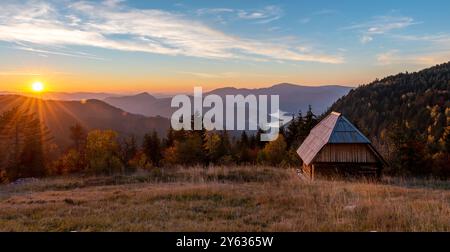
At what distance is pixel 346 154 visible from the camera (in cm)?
2491

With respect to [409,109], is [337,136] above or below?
below

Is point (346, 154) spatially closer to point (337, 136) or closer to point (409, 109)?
point (337, 136)

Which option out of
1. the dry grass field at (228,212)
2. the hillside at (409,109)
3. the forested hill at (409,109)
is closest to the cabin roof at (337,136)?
the dry grass field at (228,212)

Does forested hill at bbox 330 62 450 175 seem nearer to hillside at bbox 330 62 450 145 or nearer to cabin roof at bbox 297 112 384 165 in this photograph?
hillside at bbox 330 62 450 145

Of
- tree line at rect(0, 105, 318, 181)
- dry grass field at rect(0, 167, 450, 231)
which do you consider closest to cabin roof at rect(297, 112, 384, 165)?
dry grass field at rect(0, 167, 450, 231)

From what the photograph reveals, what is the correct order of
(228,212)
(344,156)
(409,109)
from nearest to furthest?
(228,212) < (344,156) < (409,109)

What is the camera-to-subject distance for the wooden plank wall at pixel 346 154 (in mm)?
24750

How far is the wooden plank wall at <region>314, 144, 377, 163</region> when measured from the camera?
24.8 metres

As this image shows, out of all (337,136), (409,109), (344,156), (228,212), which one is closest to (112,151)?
(337,136)

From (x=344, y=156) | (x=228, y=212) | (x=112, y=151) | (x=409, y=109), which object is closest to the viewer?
(x=228, y=212)

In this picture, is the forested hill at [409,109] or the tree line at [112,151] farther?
the forested hill at [409,109]

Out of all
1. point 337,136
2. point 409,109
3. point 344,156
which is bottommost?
point 344,156

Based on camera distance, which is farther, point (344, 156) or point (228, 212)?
point (344, 156)

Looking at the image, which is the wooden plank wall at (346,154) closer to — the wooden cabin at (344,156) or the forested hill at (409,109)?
the wooden cabin at (344,156)
